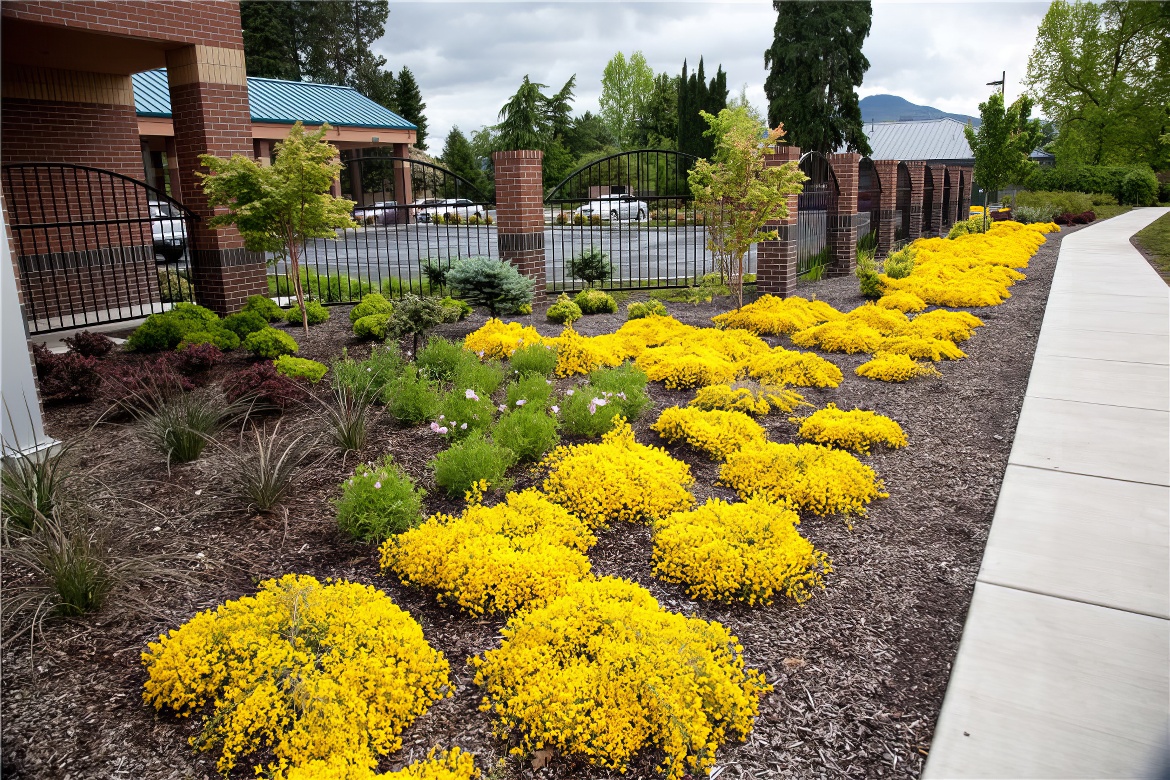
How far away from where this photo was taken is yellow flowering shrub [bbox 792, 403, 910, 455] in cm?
578

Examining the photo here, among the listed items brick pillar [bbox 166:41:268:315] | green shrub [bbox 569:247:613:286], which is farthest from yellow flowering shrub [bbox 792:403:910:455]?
green shrub [bbox 569:247:613:286]

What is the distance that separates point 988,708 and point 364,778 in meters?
2.43

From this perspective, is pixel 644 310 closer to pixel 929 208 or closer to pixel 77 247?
pixel 77 247

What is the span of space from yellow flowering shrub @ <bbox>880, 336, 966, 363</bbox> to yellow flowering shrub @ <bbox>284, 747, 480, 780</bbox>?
7217 mm

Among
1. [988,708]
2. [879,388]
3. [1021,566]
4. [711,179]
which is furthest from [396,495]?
[711,179]

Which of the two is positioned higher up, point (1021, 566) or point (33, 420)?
point (33, 420)

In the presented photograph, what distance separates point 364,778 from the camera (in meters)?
2.53

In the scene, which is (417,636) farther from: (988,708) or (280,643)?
(988,708)

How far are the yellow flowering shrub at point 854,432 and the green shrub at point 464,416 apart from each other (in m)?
2.57

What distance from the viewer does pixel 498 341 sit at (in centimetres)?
808

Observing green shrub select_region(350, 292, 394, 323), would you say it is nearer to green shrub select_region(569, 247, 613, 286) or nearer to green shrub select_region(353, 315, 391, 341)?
green shrub select_region(353, 315, 391, 341)

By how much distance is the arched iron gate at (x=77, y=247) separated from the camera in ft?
34.9

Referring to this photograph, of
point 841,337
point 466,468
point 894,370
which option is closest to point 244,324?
point 466,468

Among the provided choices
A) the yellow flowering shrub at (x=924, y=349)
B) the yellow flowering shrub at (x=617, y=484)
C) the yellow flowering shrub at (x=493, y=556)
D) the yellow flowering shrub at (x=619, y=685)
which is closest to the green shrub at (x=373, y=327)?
the yellow flowering shrub at (x=617, y=484)
